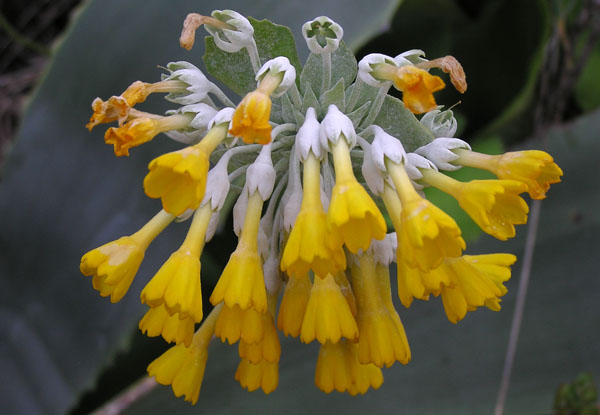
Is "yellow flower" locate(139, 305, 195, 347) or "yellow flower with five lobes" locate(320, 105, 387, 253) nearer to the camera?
"yellow flower with five lobes" locate(320, 105, 387, 253)

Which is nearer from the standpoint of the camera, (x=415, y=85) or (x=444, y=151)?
(x=415, y=85)

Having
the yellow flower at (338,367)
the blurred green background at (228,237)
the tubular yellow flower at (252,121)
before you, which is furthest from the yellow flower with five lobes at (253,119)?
the blurred green background at (228,237)

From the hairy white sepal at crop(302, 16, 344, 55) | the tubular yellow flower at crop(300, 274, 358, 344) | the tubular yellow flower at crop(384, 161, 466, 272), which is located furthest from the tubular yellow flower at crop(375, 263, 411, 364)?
the hairy white sepal at crop(302, 16, 344, 55)

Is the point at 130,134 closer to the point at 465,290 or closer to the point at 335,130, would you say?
the point at 335,130

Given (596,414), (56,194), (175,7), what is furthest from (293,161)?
(596,414)

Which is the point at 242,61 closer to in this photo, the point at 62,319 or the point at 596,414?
the point at 62,319

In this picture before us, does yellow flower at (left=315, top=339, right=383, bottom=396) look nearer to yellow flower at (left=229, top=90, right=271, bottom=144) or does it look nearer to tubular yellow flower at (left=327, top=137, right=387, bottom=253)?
tubular yellow flower at (left=327, top=137, right=387, bottom=253)

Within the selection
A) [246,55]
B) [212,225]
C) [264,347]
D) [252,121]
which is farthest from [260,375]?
[246,55]
